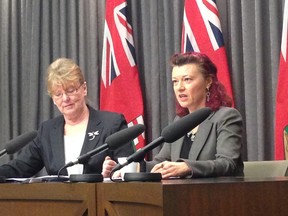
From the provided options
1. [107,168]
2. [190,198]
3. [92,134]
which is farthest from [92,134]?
[190,198]

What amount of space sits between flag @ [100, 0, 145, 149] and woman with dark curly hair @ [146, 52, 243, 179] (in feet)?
3.82

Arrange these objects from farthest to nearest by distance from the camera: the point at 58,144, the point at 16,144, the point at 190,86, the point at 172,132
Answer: the point at 58,144 → the point at 190,86 → the point at 16,144 → the point at 172,132

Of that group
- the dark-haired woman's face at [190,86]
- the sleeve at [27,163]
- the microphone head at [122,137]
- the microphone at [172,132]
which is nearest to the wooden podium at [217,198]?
the microphone at [172,132]

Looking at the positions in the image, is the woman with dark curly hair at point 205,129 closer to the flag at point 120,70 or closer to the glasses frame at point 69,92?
the glasses frame at point 69,92

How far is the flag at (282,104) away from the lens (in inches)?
134

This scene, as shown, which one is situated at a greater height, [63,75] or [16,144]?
[63,75]

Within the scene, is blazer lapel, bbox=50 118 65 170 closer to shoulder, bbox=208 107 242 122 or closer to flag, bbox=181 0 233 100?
shoulder, bbox=208 107 242 122

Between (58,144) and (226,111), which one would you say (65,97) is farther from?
(226,111)

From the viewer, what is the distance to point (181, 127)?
1895 millimetres

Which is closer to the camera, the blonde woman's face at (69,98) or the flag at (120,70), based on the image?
the blonde woman's face at (69,98)

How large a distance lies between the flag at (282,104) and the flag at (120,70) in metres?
1.05

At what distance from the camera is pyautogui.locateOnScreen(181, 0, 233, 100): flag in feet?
12.2

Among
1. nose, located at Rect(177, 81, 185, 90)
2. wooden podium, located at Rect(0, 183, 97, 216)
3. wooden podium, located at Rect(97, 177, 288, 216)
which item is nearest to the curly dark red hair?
nose, located at Rect(177, 81, 185, 90)

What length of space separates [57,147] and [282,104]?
130 cm
